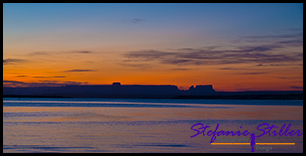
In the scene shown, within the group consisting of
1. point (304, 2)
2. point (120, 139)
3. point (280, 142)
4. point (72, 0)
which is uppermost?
point (72, 0)

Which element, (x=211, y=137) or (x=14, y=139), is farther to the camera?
(x=211, y=137)

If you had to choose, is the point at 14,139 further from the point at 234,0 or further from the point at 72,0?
the point at 234,0

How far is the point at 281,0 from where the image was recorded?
13.4 m

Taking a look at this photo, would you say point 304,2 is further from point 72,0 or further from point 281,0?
point 72,0

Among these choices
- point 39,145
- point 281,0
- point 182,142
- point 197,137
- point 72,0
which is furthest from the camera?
point 197,137

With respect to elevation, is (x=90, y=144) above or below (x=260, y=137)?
above

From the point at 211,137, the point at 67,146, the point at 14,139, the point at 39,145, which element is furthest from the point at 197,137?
the point at 14,139

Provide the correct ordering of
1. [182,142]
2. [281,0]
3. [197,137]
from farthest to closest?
[197,137]
[182,142]
[281,0]

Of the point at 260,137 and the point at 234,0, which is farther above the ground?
the point at 234,0

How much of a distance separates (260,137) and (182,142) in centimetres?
677

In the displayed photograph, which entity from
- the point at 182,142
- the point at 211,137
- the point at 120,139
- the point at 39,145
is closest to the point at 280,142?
the point at 211,137

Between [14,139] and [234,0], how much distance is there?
17106mm

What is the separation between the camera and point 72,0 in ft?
41.2

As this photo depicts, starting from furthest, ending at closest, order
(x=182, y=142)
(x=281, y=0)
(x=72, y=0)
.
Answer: (x=182, y=142) < (x=281, y=0) < (x=72, y=0)
